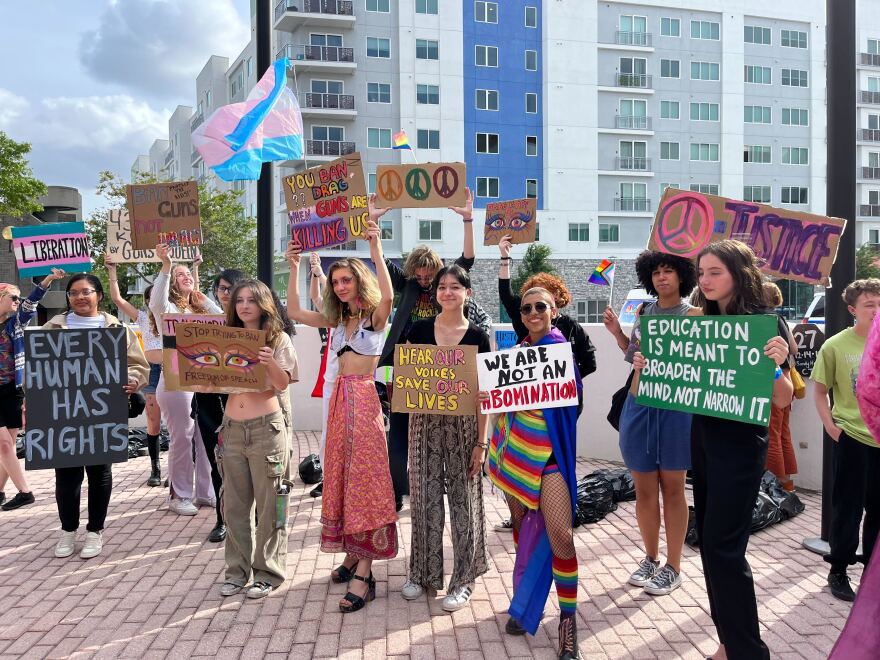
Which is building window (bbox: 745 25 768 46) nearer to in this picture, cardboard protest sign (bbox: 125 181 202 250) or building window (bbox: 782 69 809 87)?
building window (bbox: 782 69 809 87)

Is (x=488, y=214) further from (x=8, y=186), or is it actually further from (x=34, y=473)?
(x=8, y=186)

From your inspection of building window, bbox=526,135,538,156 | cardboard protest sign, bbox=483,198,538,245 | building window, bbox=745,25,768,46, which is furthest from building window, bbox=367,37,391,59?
cardboard protest sign, bbox=483,198,538,245

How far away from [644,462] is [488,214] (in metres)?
4.84

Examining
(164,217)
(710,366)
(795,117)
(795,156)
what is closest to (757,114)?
(795,117)

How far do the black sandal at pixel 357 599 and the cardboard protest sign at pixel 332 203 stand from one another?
271 centimetres

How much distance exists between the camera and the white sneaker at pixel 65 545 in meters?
5.73

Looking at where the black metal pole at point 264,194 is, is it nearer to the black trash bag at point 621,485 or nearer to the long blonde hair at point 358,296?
the long blonde hair at point 358,296

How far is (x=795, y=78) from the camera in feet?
176

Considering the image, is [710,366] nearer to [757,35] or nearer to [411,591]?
[411,591]

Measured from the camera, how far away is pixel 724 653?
3766mm

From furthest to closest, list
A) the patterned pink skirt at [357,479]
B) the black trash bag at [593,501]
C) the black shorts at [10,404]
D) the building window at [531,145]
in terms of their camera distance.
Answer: the building window at [531,145] → the black shorts at [10,404] → the black trash bag at [593,501] → the patterned pink skirt at [357,479]

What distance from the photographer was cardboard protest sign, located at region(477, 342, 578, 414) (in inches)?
158

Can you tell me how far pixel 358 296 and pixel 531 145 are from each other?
44724 mm

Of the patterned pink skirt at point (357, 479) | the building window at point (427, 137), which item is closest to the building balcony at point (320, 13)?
the building window at point (427, 137)
